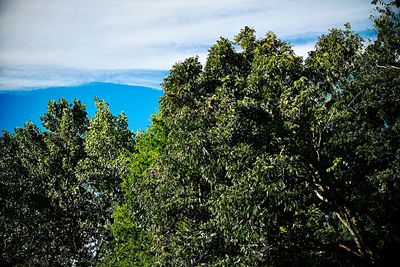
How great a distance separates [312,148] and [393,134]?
935 centimetres

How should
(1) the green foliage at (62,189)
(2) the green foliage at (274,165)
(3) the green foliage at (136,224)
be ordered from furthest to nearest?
(1) the green foliage at (62,189), (3) the green foliage at (136,224), (2) the green foliage at (274,165)

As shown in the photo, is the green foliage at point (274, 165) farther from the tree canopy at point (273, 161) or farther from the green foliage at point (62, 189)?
the green foliage at point (62, 189)

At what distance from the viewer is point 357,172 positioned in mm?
17859

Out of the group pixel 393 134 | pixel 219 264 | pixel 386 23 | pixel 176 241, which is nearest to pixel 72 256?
pixel 176 241

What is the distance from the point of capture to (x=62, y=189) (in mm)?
34125

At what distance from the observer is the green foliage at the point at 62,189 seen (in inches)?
1248

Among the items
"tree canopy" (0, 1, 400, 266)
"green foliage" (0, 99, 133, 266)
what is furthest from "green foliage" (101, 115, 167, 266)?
"green foliage" (0, 99, 133, 266)

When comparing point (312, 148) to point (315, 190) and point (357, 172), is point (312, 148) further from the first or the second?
point (357, 172)

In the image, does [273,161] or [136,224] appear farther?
[136,224]

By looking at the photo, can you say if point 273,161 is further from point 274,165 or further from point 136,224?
point 136,224

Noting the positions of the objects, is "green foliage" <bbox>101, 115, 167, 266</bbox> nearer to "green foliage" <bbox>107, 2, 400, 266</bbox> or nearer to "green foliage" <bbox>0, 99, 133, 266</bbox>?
"green foliage" <bbox>107, 2, 400, 266</bbox>

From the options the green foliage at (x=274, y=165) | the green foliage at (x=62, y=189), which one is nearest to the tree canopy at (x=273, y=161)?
the green foliage at (x=274, y=165)

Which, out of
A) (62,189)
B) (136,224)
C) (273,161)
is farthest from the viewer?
(62,189)

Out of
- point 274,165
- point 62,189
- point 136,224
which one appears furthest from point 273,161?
point 62,189
